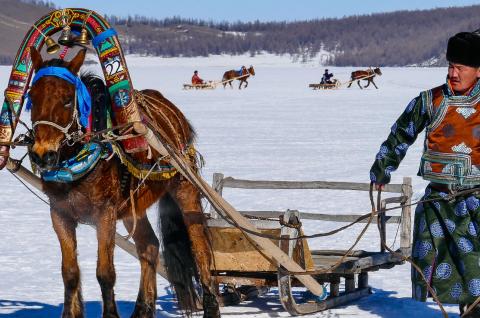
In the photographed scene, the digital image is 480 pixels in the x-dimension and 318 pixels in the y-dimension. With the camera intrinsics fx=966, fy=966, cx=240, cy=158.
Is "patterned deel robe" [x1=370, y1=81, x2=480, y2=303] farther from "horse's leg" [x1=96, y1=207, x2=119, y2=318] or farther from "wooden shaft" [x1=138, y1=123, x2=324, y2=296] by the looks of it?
"horse's leg" [x1=96, y1=207, x2=119, y2=318]

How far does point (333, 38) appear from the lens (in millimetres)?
184875

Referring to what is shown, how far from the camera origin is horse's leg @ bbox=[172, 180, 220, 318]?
19.0ft

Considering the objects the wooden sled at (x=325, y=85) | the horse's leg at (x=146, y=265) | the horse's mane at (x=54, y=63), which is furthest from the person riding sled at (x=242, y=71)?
the horse's mane at (x=54, y=63)

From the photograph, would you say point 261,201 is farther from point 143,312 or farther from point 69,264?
point 69,264

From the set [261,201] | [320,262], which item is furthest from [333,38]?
[320,262]

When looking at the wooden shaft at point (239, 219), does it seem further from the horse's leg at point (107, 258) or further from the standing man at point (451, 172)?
the standing man at point (451, 172)

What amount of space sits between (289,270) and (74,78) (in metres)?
1.63

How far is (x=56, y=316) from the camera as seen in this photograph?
5582 millimetres

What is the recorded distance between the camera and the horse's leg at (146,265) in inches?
224

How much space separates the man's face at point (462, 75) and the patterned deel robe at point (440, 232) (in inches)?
2.0

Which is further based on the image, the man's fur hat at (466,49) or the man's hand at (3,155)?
the man's hand at (3,155)

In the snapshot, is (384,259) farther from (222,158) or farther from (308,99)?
(308,99)

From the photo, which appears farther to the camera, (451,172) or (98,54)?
(98,54)

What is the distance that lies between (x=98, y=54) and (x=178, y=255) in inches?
60.2
